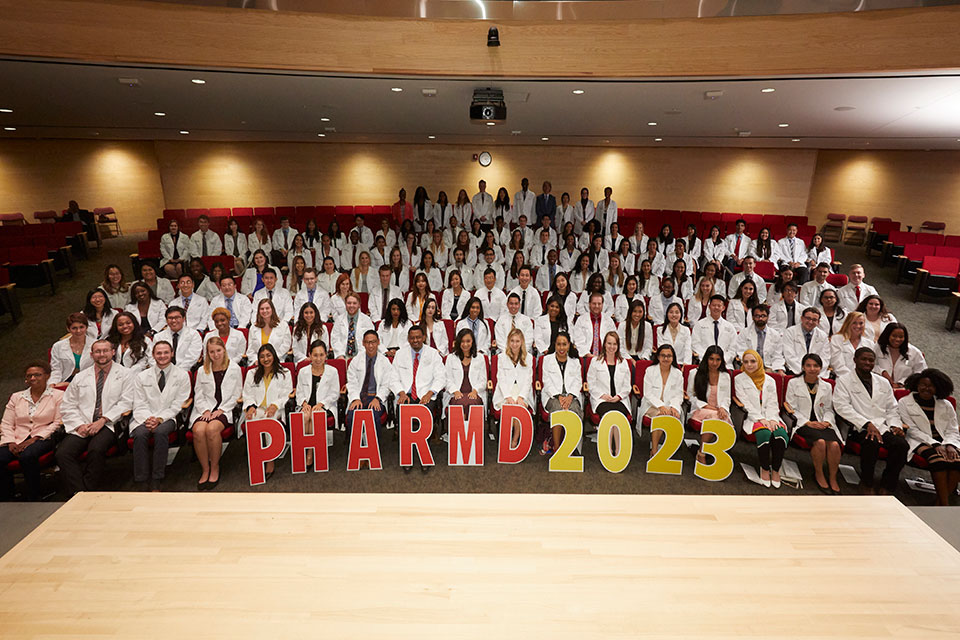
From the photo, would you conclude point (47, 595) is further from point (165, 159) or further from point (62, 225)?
point (165, 159)

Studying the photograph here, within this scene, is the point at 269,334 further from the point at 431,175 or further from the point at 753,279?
the point at 431,175

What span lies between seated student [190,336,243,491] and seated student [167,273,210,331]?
78.1 inches

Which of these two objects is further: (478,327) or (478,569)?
(478,327)

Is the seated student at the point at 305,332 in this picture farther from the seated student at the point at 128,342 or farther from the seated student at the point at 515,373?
the seated student at the point at 515,373

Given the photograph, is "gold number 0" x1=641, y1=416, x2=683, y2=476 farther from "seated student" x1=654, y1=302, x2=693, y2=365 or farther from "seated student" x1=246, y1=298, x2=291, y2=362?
"seated student" x1=246, y1=298, x2=291, y2=362

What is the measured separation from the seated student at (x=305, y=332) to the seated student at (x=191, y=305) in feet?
5.34

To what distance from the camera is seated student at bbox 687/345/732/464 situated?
4246 millimetres

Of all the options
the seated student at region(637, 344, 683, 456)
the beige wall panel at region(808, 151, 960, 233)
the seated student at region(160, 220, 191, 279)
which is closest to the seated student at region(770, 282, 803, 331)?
the seated student at region(637, 344, 683, 456)

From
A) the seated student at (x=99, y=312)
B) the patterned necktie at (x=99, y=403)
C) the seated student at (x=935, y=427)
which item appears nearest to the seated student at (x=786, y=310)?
the seated student at (x=935, y=427)

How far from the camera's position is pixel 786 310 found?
589cm

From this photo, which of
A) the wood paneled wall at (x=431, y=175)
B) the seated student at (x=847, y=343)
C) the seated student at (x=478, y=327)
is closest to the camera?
the seated student at (x=847, y=343)

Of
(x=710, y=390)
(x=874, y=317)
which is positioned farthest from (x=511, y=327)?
(x=874, y=317)

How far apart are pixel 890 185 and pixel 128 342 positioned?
16884 millimetres

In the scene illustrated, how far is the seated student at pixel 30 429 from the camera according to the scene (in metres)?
3.55
